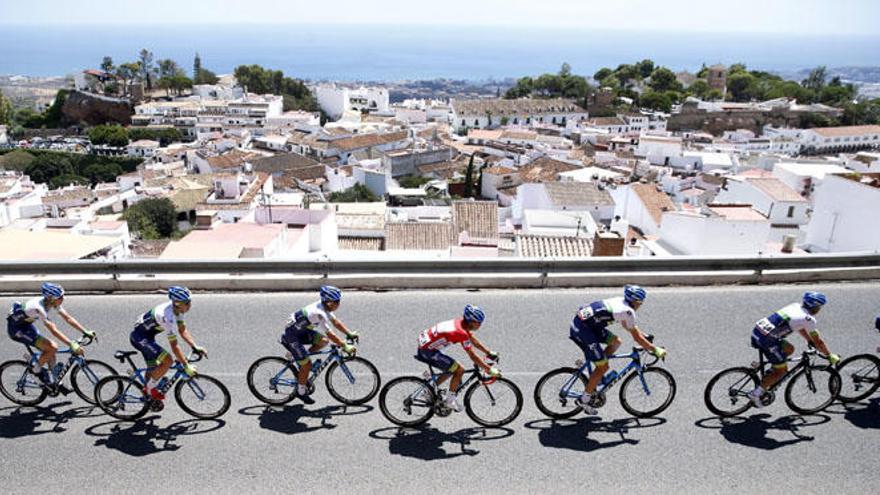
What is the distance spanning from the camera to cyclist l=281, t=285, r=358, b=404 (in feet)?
21.5

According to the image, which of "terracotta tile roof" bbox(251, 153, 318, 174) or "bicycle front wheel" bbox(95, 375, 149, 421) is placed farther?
"terracotta tile roof" bbox(251, 153, 318, 174)

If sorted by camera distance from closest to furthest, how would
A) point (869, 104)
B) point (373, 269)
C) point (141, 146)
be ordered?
point (373, 269)
point (141, 146)
point (869, 104)

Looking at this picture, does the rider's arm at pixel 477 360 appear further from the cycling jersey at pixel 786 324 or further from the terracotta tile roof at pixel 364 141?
the terracotta tile roof at pixel 364 141

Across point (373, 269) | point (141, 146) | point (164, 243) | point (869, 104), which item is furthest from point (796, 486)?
point (869, 104)

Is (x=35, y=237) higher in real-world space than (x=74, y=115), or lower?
higher

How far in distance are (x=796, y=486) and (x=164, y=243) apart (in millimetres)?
25803

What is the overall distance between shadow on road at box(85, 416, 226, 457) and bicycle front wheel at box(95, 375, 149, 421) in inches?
4.2

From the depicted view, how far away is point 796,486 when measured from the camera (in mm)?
5773

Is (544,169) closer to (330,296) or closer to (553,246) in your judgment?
(553,246)

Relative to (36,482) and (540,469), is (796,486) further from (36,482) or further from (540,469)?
(36,482)

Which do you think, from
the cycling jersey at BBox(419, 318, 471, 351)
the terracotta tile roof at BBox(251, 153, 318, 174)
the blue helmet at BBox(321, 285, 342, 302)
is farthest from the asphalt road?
the terracotta tile roof at BBox(251, 153, 318, 174)

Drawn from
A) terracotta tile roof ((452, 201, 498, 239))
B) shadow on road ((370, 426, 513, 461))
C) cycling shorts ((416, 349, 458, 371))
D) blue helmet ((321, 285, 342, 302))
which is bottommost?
terracotta tile roof ((452, 201, 498, 239))

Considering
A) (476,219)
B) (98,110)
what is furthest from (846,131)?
(98,110)

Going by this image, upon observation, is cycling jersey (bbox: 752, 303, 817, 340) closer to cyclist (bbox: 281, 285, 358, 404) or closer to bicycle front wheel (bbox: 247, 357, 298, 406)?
cyclist (bbox: 281, 285, 358, 404)
